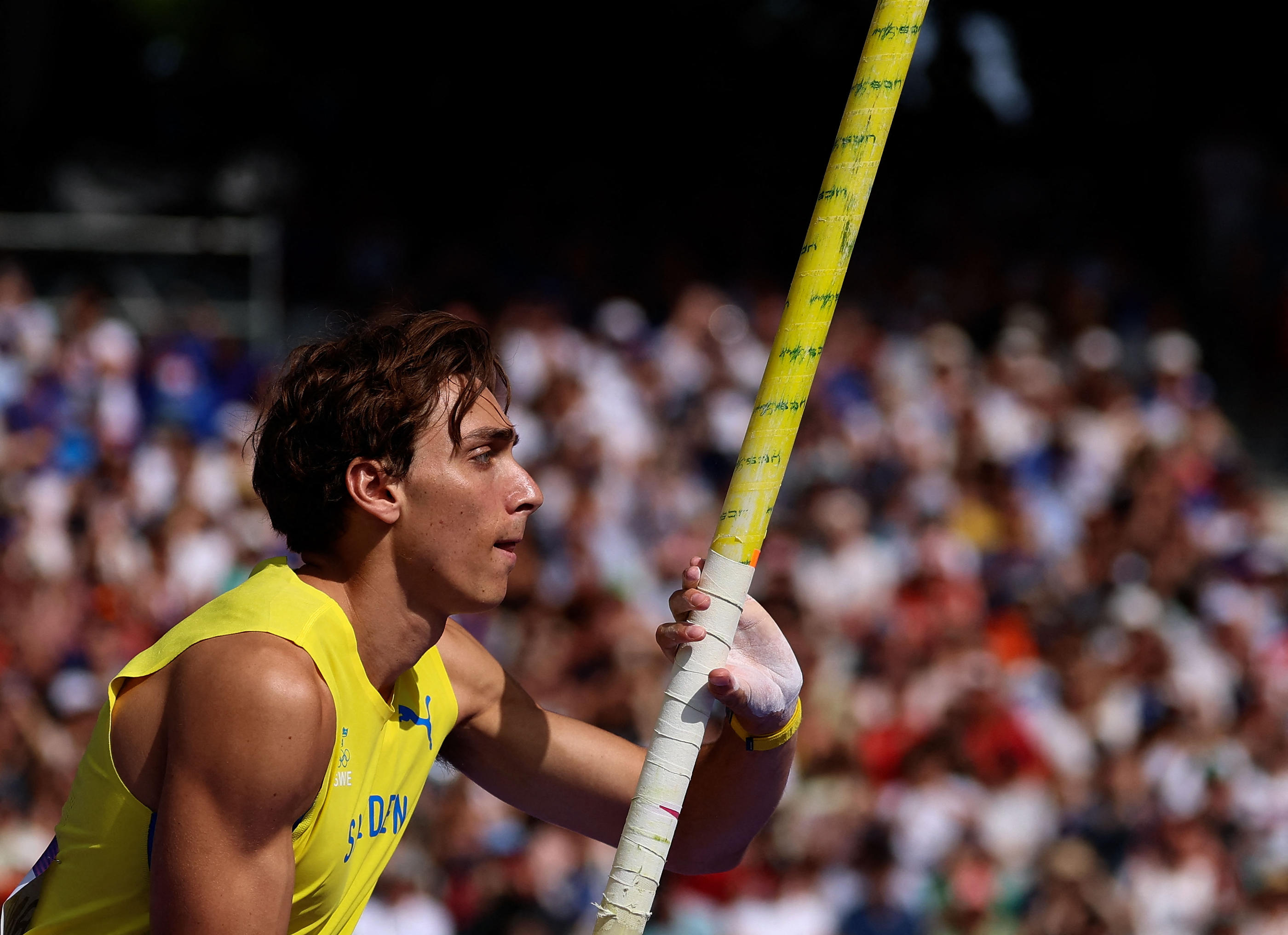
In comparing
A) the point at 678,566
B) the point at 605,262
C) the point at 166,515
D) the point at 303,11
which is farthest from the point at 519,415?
the point at 303,11

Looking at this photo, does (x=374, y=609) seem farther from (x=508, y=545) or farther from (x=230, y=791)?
(x=230, y=791)

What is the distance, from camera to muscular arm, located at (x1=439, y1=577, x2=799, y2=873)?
3.05m

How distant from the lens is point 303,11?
1333cm

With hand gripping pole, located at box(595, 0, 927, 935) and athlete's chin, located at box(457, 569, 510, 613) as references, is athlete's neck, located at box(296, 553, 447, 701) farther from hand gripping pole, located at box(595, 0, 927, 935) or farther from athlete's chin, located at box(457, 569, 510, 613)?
hand gripping pole, located at box(595, 0, 927, 935)

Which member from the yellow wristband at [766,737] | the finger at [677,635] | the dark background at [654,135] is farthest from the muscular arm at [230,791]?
the dark background at [654,135]

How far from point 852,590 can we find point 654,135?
6.97 meters

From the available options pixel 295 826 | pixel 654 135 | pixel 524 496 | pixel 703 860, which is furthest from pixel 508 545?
pixel 654 135

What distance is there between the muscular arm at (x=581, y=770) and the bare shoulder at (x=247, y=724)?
2.35ft

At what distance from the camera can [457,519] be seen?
2.64 metres

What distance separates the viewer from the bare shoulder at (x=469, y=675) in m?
3.06

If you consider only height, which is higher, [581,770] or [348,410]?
[348,410]

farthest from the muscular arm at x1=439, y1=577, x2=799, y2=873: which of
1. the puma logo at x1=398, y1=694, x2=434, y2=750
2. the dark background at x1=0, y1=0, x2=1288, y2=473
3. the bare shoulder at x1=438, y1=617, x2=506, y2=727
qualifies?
the dark background at x1=0, y1=0, x2=1288, y2=473

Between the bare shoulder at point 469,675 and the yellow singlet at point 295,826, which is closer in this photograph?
the yellow singlet at point 295,826

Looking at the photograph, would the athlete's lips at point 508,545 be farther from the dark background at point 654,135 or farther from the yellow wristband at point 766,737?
the dark background at point 654,135
